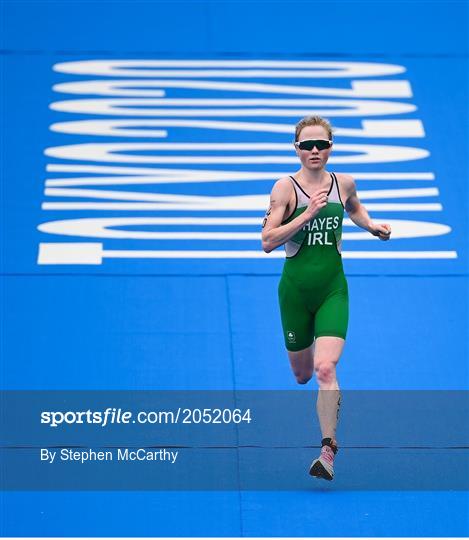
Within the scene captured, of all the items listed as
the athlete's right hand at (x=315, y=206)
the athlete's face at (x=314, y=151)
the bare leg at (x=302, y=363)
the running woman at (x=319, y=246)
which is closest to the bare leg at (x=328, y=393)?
the running woman at (x=319, y=246)

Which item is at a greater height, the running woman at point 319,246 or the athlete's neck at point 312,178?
the athlete's neck at point 312,178

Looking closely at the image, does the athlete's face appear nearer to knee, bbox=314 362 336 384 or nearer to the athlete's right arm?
the athlete's right arm

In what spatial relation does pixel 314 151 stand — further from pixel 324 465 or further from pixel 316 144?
pixel 324 465

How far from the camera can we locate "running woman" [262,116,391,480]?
8977 millimetres

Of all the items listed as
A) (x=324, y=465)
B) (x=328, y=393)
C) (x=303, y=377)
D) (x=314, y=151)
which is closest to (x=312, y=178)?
(x=314, y=151)

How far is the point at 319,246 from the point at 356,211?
451 millimetres

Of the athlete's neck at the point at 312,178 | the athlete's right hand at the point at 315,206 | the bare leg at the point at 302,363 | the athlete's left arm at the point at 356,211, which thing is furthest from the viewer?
the bare leg at the point at 302,363

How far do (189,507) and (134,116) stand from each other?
24.7ft

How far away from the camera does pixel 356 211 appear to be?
375 inches

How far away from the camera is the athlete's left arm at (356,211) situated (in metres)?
9.33

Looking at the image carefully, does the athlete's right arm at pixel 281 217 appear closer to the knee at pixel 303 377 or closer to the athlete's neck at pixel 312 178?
the athlete's neck at pixel 312 178

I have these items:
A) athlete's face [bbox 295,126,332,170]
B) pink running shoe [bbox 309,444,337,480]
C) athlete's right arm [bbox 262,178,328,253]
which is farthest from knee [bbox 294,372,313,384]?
athlete's face [bbox 295,126,332,170]

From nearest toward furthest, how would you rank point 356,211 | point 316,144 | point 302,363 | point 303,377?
point 316,144 < point 356,211 < point 302,363 < point 303,377

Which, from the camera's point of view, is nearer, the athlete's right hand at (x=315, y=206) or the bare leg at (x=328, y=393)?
the athlete's right hand at (x=315, y=206)
